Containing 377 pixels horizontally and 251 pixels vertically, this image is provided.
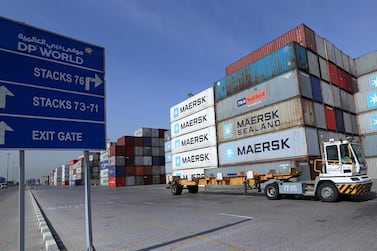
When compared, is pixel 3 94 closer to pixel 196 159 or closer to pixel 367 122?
pixel 196 159

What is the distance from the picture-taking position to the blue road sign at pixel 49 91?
196 inches

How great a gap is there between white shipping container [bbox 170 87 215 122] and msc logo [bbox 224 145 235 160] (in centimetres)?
623

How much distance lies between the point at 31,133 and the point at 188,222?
600 cm

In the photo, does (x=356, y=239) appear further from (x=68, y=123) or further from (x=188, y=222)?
(x=68, y=123)

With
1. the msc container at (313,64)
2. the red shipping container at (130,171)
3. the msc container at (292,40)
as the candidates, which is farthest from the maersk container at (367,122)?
the red shipping container at (130,171)

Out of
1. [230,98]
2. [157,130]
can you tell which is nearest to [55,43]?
[230,98]

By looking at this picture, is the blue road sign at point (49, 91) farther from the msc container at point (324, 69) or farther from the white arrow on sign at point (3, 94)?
the msc container at point (324, 69)

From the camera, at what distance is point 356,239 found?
233 inches

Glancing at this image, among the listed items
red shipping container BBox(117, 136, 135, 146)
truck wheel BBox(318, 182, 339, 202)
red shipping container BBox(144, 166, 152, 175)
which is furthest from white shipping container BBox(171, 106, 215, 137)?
red shipping container BBox(144, 166, 152, 175)

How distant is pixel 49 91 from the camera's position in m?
5.56

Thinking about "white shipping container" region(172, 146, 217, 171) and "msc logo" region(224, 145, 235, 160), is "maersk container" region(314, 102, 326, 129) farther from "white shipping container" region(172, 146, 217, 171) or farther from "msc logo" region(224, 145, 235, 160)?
"white shipping container" region(172, 146, 217, 171)

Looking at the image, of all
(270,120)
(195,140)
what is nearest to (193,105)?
(195,140)

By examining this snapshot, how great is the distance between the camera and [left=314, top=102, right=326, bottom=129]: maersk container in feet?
73.3

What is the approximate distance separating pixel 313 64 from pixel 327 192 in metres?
15.1
